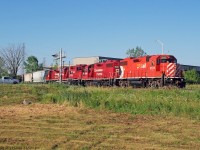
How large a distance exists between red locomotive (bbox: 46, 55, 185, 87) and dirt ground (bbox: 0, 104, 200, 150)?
699 inches

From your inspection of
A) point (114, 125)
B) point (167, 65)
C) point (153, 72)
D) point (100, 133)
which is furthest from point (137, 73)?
point (100, 133)

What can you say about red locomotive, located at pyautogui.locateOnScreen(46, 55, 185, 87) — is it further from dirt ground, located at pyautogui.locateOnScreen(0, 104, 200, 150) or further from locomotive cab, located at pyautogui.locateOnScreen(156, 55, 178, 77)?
dirt ground, located at pyautogui.locateOnScreen(0, 104, 200, 150)

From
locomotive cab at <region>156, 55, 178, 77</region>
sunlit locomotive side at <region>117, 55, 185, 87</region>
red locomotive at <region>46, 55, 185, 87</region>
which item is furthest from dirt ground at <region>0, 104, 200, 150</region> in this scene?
locomotive cab at <region>156, 55, 178, 77</region>

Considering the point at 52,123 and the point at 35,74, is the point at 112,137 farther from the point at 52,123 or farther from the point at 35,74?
the point at 35,74

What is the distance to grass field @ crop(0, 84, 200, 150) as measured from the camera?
1001 cm

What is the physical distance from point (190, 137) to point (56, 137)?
13.7 ft

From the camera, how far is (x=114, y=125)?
44.3 feet

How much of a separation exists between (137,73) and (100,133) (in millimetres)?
26780

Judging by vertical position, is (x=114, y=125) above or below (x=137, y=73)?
below

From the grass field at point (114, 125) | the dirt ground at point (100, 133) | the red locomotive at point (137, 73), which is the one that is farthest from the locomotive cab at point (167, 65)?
the dirt ground at point (100, 133)

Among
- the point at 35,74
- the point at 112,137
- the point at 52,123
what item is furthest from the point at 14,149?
the point at 35,74

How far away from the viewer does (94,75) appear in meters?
48.8

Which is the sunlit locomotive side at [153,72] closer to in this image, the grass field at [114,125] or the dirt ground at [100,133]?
the grass field at [114,125]

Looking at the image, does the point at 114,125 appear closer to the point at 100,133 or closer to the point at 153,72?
→ the point at 100,133
